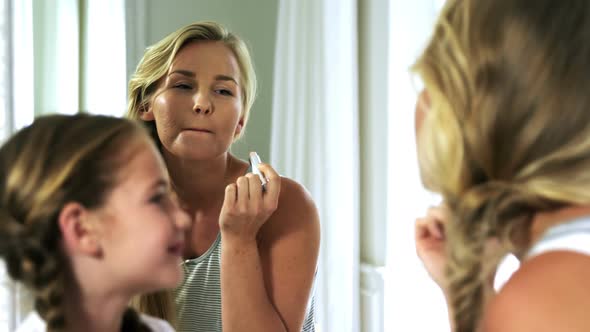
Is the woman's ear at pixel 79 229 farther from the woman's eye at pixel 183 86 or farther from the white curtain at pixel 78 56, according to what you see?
the white curtain at pixel 78 56

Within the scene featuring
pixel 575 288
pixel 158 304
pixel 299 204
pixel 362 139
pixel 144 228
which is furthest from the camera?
pixel 362 139

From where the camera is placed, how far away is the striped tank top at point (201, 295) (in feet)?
3.71

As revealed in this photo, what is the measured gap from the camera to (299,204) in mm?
1153

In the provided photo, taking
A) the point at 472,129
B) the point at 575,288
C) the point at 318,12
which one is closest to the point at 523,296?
the point at 575,288

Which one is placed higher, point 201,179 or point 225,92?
point 225,92

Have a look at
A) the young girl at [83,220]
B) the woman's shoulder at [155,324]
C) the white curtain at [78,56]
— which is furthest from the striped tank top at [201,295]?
the white curtain at [78,56]

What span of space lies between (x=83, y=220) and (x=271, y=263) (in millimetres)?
486

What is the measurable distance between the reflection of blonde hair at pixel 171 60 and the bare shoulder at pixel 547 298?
2.42ft

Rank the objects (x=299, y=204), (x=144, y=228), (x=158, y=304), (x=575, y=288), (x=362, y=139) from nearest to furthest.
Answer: (x=575, y=288) < (x=144, y=228) < (x=158, y=304) < (x=299, y=204) < (x=362, y=139)

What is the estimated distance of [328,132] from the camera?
208 cm

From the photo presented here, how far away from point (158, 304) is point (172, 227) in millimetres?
401

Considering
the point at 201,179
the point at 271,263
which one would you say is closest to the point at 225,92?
the point at 201,179

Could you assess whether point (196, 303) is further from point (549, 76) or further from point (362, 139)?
point (362, 139)

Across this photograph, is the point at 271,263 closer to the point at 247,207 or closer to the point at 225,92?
the point at 247,207
